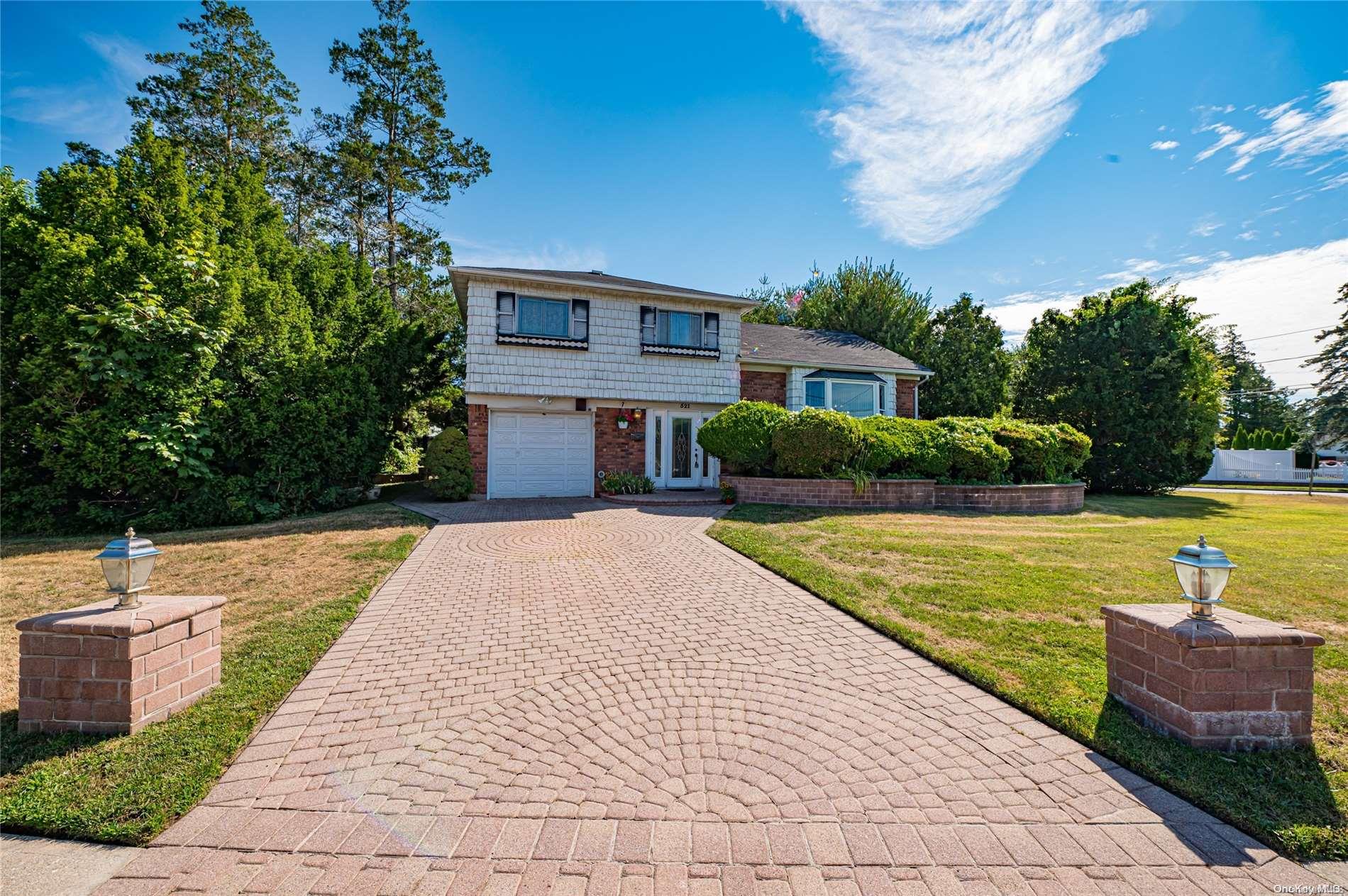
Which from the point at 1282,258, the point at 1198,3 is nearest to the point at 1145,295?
the point at 1282,258

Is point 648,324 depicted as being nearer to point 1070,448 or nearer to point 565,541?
point 565,541

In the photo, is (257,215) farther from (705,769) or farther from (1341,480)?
(1341,480)

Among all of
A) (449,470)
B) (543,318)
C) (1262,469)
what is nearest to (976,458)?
(543,318)

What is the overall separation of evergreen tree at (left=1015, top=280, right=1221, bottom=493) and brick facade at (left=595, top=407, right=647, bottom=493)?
1456 centimetres

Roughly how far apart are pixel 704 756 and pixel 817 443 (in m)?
9.30

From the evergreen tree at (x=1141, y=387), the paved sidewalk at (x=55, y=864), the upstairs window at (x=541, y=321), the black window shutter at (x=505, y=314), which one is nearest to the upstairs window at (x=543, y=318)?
the upstairs window at (x=541, y=321)

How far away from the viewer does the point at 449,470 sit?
12.4 metres

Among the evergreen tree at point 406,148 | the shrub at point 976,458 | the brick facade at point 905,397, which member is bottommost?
the shrub at point 976,458

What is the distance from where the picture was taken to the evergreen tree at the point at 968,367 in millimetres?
20000

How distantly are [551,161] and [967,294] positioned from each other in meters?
16.8

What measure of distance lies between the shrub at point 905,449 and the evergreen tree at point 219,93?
64.2 feet

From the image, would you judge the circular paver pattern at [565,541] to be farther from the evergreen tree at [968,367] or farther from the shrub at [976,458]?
the evergreen tree at [968,367]

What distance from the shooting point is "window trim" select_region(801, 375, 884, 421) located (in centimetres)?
1602

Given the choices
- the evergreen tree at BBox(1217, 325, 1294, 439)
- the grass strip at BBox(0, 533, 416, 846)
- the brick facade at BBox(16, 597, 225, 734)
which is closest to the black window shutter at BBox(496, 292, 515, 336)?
the grass strip at BBox(0, 533, 416, 846)
